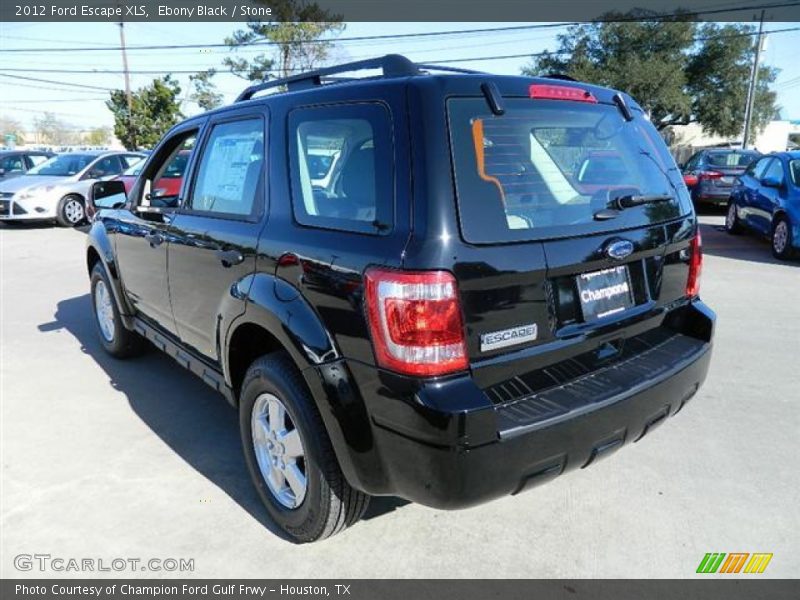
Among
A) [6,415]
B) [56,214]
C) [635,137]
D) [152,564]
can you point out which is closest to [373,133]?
[635,137]

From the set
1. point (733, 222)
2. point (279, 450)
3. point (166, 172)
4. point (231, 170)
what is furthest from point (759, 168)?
point (279, 450)

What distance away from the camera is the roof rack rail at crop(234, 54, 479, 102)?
2.38 metres

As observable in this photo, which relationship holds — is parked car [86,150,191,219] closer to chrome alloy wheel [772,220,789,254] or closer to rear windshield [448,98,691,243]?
rear windshield [448,98,691,243]

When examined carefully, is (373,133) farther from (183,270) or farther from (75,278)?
(75,278)

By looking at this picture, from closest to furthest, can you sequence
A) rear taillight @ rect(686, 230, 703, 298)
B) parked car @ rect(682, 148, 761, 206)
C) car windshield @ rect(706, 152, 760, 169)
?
rear taillight @ rect(686, 230, 703, 298) < parked car @ rect(682, 148, 761, 206) < car windshield @ rect(706, 152, 760, 169)

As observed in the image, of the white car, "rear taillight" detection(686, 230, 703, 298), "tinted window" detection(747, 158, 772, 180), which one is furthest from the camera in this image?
the white car

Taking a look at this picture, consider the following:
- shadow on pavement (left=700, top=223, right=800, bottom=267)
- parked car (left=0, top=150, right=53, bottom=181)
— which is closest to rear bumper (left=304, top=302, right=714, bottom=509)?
shadow on pavement (left=700, top=223, right=800, bottom=267)

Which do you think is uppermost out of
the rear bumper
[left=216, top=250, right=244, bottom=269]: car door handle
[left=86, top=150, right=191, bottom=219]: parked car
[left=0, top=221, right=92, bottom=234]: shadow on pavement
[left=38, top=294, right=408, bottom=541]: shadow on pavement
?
[left=86, top=150, right=191, bottom=219]: parked car

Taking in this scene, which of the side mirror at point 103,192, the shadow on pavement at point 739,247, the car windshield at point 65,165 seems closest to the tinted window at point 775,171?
the shadow on pavement at point 739,247

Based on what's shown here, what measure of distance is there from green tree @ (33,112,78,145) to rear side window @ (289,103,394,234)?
372 ft

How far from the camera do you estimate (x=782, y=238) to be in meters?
8.87

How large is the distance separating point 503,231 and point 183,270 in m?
2.08

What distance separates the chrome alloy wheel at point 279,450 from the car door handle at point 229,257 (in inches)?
25.3

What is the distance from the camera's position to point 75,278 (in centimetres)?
822
